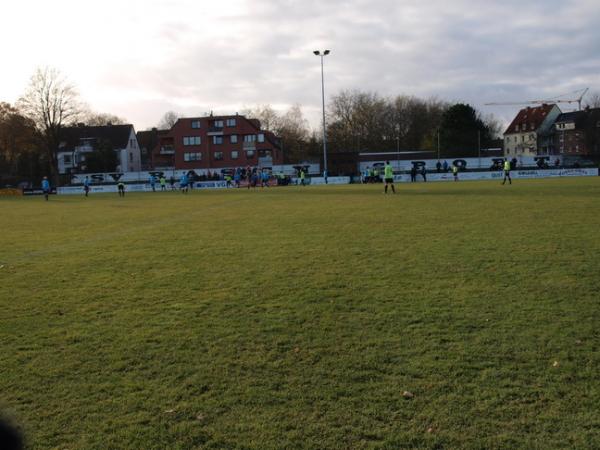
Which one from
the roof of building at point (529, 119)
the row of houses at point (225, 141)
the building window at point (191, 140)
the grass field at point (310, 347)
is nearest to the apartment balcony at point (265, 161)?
the row of houses at point (225, 141)

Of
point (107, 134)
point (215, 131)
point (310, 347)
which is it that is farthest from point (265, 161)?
point (310, 347)

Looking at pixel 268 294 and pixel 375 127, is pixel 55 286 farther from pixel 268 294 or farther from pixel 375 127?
pixel 375 127

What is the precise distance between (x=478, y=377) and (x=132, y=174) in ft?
201

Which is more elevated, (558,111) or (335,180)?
(558,111)

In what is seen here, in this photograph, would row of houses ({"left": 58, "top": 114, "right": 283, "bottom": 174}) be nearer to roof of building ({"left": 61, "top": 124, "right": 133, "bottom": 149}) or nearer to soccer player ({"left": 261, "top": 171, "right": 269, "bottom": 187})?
roof of building ({"left": 61, "top": 124, "right": 133, "bottom": 149})

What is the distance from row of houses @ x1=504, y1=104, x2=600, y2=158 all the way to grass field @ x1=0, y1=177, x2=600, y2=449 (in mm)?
81062

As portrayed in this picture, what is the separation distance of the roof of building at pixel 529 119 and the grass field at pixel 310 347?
98048 mm

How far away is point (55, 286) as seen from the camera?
25.1 ft

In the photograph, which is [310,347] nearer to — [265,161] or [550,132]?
[265,161]

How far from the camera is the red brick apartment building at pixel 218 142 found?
7988 centimetres

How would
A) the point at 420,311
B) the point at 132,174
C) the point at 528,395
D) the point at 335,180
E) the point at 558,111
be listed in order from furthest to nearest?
the point at 558,111 < the point at 132,174 < the point at 335,180 < the point at 420,311 < the point at 528,395

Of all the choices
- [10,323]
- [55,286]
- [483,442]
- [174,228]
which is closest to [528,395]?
[483,442]

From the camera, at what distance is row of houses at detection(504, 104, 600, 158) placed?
84.1 meters

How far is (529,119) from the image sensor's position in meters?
100
